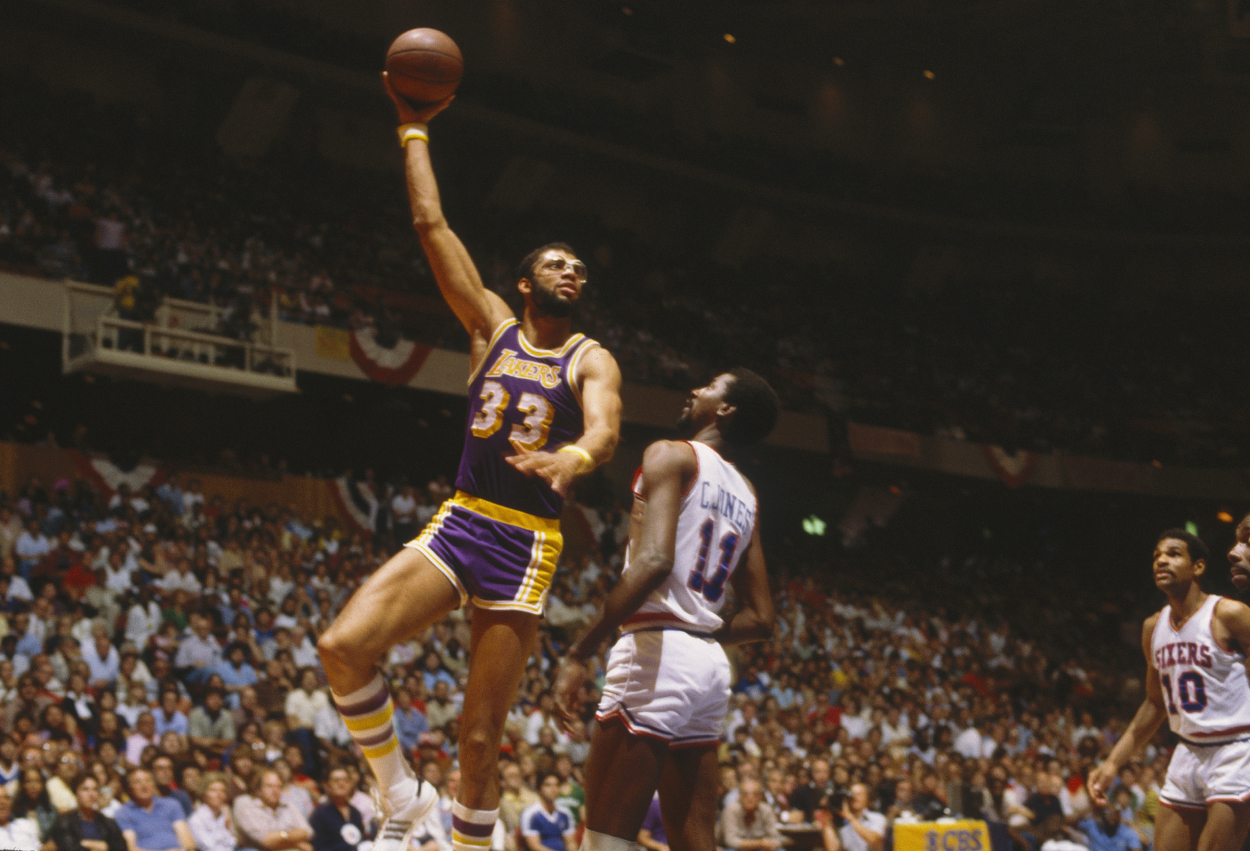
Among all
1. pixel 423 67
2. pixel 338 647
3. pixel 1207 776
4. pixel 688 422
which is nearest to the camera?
pixel 338 647

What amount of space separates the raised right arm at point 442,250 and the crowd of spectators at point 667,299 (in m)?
12.2

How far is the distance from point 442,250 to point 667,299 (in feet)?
63.7

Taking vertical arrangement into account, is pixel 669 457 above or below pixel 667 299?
below

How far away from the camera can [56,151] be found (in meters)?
17.5

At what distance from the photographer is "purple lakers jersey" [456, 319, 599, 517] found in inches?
172

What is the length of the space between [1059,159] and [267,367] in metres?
20.3

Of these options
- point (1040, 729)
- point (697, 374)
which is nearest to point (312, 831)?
point (1040, 729)

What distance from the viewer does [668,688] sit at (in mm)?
3766

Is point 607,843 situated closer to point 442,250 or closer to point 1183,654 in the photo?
point 442,250

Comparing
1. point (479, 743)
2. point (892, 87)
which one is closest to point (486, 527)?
→ point (479, 743)

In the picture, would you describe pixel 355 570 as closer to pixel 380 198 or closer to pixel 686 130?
pixel 380 198

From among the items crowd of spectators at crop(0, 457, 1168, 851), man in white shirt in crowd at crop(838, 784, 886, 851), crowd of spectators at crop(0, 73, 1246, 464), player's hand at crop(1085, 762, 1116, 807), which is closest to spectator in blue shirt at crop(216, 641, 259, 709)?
crowd of spectators at crop(0, 457, 1168, 851)

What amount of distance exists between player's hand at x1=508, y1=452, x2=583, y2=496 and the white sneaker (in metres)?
1.27

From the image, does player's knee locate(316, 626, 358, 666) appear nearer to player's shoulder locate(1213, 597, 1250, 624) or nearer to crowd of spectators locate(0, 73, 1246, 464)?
player's shoulder locate(1213, 597, 1250, 624)
